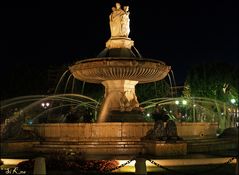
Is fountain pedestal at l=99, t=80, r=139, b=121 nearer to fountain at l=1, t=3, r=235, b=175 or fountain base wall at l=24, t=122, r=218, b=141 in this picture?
fountain at l=1, t=3, r=235, b=175

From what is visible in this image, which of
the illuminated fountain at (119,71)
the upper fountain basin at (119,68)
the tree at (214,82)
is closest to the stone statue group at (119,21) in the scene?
the illuminated fountain at (119,71)

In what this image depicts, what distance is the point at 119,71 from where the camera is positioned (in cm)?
2120

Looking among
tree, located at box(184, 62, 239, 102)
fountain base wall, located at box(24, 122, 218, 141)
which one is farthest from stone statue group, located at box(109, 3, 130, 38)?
tree, located at box(184, 62, 239, 102)

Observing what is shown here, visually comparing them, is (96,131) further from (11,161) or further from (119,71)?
(11,161)

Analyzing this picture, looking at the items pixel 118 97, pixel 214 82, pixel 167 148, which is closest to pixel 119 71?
pixel 118 97

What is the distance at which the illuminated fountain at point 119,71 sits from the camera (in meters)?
21.0

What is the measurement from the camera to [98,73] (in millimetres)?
21469

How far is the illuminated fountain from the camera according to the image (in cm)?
2100

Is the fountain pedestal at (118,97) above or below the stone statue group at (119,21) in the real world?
below

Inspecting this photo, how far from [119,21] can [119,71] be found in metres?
3.43

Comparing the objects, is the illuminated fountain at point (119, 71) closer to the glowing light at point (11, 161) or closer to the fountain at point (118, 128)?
the fountain at point (118, 128)

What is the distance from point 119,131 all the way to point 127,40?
6525 millimetres

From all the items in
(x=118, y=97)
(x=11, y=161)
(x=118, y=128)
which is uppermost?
(x=118, y=97)

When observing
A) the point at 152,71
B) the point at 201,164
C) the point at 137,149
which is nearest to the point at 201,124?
the point at 152,71
